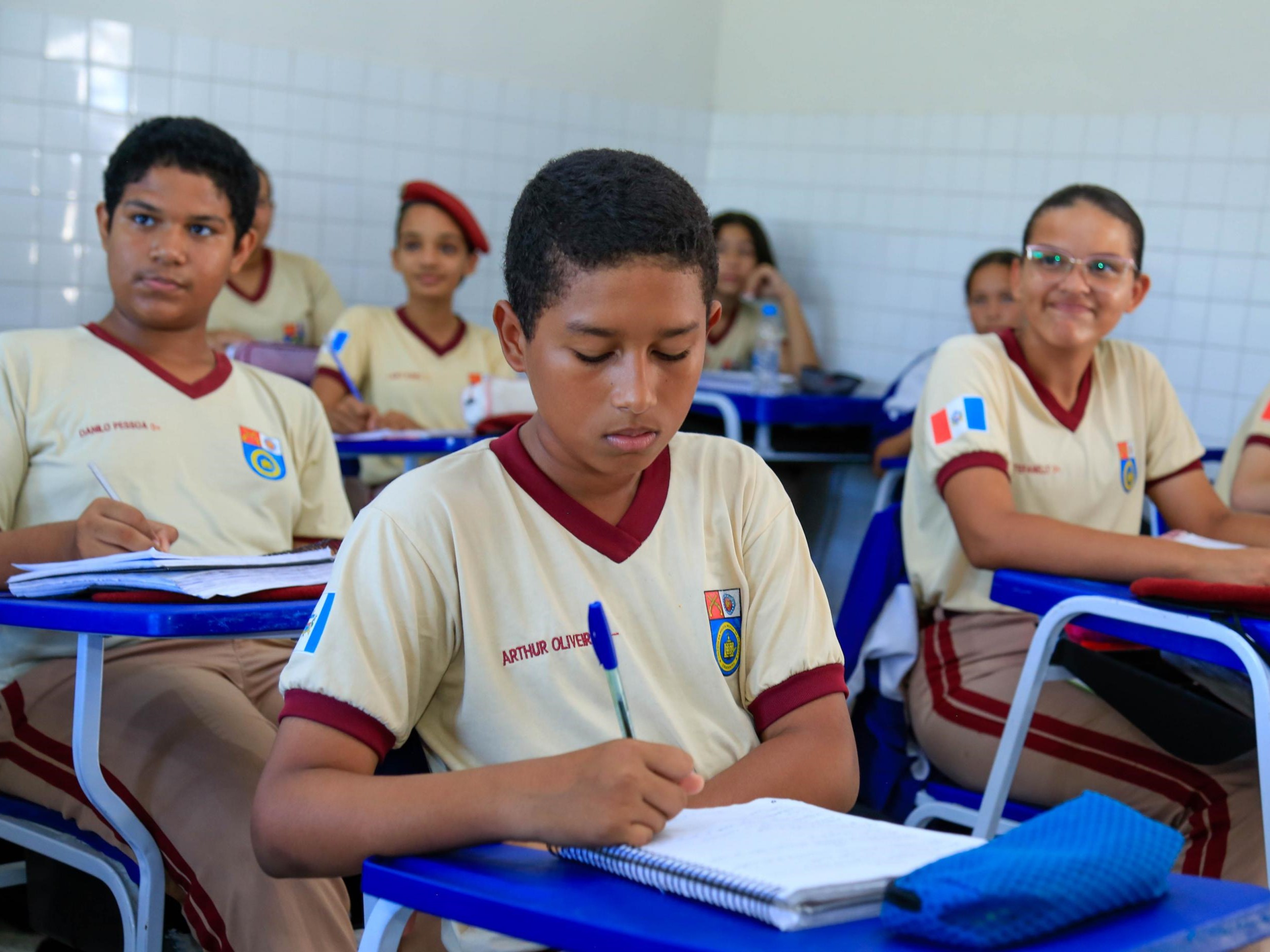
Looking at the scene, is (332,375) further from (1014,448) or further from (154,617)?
(154,617)

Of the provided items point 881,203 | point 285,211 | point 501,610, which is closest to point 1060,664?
point 501,610

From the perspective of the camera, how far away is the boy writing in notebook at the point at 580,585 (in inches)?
43.8

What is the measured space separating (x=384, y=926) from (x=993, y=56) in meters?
4.17

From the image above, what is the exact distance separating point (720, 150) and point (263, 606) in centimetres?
428

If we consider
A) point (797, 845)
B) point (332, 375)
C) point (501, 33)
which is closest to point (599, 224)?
point (797, 845)

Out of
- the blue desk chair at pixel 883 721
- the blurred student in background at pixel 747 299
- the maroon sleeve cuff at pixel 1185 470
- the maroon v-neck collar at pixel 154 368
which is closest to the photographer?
the maroon v-neck collar at pixel 154 368

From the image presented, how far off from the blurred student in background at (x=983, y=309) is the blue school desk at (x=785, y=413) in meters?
0.10

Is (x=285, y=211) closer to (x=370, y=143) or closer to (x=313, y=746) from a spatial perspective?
(x=370, y=143)

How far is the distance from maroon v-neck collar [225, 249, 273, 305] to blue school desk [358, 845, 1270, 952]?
367 centimetres

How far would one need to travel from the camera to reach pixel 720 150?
545cm

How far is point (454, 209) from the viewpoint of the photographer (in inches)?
159

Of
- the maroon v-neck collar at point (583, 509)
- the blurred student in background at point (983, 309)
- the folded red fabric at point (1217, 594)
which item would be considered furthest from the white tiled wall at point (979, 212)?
the maroon v-neck collar at point (583, 509)

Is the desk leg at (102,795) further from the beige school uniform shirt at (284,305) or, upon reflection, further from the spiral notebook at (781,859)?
the beige school uniform shirt at (284,305)

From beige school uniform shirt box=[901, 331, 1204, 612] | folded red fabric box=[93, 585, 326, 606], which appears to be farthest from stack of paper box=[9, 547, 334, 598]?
beige school uniform shirt box=[901, 331, 1204, 612]
